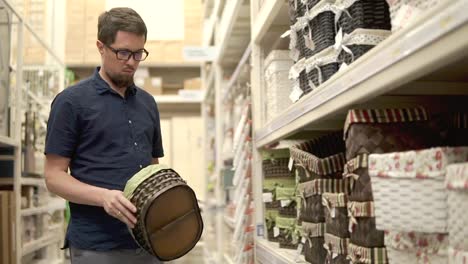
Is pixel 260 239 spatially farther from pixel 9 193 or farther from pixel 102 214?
pixel 9 193

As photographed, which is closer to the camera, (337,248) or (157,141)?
(337,248)

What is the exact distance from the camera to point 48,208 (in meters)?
3.99

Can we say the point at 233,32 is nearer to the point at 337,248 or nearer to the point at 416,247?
the point at 337,248

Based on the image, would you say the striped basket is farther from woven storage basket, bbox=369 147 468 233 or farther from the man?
the man

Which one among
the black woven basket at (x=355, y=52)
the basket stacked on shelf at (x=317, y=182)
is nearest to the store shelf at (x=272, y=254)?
the basket stacked on shelf at (x=317, y=182)

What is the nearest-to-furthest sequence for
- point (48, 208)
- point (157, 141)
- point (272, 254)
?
point (272, 254) → point (157, 141) → point (48, 208)

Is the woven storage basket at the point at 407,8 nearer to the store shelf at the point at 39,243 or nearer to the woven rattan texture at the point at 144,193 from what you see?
the woven rattan texture at the point at 144,193

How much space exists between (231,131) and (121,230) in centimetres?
213

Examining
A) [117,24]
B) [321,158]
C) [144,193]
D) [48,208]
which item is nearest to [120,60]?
[117,24]

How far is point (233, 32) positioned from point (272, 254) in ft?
6.37

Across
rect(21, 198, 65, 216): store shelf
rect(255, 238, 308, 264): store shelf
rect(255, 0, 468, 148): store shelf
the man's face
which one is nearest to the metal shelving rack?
rect(21, 198, 65, 216): store shelf

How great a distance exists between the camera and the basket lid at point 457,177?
26.3 inches

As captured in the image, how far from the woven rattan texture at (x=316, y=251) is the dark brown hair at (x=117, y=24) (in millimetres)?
919

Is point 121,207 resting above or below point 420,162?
below
